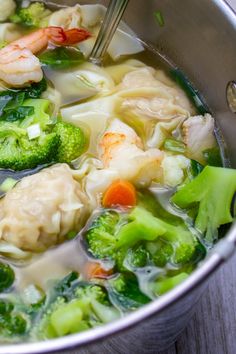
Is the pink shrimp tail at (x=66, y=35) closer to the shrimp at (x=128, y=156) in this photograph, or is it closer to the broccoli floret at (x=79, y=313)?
the shrimp at (x=128, y=156)

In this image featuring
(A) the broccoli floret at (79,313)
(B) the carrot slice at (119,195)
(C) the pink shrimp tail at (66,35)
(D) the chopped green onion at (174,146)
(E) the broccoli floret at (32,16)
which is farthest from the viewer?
(E) the broccoli floret at (32,16)

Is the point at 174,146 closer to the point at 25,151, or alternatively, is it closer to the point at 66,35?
the point at 25,151

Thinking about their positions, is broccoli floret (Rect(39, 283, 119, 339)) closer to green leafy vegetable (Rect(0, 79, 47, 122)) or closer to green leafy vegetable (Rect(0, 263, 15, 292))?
green leafy vegetable (Rect(0, 263, 15, 292))

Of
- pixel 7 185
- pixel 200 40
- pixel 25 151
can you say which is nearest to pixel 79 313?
pixel 7 185

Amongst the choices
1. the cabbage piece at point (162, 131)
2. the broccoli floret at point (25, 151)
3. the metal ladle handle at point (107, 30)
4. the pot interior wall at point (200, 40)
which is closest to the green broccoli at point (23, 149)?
the broccoli floret at point (25, 151)

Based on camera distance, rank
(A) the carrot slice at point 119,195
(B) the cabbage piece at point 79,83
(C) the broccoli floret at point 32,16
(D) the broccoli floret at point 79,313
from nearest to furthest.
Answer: (D) the broccoli floret at point 79,313, (A) the carrot slice at point 119,195, (B) the cabbage piece at point 79,83, (C) the broccoli floret at point 32,16

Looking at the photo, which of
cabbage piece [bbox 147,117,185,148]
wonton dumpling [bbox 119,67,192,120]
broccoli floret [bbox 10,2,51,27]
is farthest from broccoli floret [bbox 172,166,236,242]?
broccoli floret [bbox 10,2,51,27]

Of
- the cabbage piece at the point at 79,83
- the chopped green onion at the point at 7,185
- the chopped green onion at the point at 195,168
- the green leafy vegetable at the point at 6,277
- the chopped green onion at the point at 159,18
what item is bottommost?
the green leafy vegetable at the point at 6,277

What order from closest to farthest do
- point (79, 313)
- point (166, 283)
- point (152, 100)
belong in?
1. point (79, 313)
2. point (166, 283)
3. point (152, 100)
